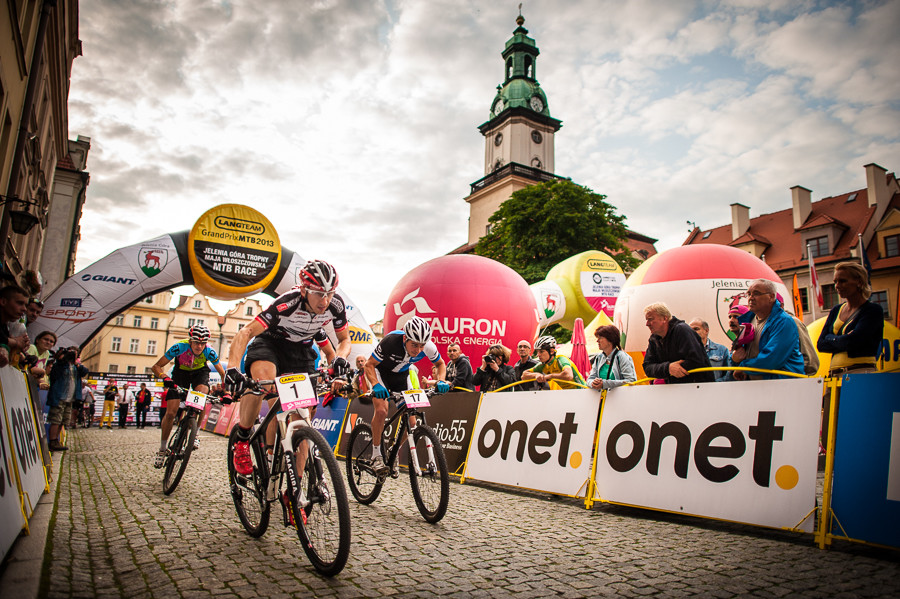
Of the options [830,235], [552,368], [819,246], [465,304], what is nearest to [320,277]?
[552,368]

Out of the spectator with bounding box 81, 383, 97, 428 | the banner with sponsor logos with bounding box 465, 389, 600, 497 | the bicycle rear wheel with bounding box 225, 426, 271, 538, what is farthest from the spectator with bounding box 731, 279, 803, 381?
the spectator with bounding box 81, 383, 97, 428

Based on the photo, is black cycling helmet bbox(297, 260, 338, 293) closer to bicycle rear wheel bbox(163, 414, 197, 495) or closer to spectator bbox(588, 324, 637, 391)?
bicycle rear wheel bbox(163, 414, 197, 495)

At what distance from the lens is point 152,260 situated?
1515 centimetres

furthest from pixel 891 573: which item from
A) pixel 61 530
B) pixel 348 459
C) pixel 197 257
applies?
pixel 197 257

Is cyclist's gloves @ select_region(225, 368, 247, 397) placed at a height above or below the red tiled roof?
below

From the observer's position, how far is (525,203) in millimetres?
36344

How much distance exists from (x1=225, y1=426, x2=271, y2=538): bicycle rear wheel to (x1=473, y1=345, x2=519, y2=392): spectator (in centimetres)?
502

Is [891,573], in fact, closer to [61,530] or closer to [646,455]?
[646,455]

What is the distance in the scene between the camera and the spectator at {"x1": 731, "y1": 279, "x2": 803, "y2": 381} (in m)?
5.09

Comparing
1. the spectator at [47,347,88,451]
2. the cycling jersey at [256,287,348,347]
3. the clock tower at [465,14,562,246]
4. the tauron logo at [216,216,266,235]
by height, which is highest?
the clock tower at [465,14,562,246]

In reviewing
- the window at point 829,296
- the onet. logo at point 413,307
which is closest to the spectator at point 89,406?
the onet. logo at point 413,307

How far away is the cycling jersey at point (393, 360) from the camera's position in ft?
20.9

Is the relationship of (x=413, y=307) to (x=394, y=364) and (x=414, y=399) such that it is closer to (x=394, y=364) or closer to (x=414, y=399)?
(x=394, y=364)

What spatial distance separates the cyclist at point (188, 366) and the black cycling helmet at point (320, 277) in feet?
12.3
